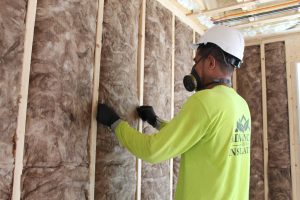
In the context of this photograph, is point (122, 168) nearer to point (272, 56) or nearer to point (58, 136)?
point (58, 136)

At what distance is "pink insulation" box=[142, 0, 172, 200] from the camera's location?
7.80 feet

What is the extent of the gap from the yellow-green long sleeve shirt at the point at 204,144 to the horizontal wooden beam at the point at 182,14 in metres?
1.37

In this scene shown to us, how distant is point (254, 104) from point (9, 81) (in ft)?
10.2

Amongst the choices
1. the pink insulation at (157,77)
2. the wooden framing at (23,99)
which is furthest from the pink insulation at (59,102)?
the pink insulation at (157,77)

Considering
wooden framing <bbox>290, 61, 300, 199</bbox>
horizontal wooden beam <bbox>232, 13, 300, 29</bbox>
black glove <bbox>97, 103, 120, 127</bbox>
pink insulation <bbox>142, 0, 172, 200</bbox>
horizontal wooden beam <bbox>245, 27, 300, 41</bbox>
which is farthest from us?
horizontal wooden beam <bbox>245, 27, 300, 41</bbox>

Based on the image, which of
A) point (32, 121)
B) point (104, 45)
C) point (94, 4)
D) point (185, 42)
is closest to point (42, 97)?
point (32, 121)

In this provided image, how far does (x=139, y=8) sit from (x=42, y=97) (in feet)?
3.82

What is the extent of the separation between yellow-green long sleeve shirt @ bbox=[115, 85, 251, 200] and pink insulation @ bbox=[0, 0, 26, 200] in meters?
0.55

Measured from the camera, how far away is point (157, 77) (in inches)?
100

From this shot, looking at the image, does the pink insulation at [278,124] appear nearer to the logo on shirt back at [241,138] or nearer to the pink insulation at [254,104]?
the pink insulation at [254,104]

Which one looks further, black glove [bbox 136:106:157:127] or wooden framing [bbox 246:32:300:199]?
wooden framing [bbox 246:32:300:199]

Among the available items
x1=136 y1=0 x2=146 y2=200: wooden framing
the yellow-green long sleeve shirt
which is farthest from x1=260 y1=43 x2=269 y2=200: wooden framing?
the yellow-green long sleeve shirt

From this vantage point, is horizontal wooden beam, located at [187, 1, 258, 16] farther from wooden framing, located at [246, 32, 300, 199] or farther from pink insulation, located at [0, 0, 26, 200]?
pink insulation, located at [0, 0, 26, 200]

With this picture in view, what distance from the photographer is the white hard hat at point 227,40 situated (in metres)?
1.81
